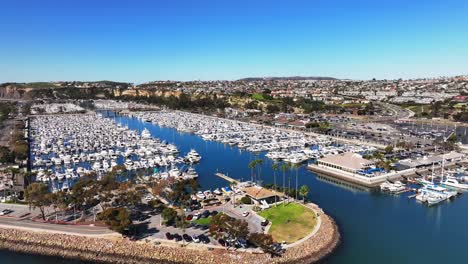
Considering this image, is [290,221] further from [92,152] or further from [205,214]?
[92,152]

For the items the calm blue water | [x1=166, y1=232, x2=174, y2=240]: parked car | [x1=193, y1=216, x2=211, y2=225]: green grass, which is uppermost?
[x1=166, y1=232, x2=174, y2=240]: parked car

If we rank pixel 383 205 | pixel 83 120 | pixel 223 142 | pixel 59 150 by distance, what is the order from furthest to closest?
pixel 83 120
pixel 223 142
pixel 59 150
pixel 383 205

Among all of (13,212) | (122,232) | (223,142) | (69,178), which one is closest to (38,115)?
(223,142)

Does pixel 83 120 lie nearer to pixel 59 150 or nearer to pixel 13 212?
pixel 59 150

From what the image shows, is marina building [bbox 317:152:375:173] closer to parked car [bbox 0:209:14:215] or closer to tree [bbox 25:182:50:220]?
tree [bbox 25:182:50:220]

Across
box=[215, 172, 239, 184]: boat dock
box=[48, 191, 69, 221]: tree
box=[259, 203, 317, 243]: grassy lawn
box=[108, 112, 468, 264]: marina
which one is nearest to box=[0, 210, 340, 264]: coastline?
box=[259, 203, 317, 243]: grassy lawn

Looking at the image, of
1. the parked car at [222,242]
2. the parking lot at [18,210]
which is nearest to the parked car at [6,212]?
the parking lot at [18,210]

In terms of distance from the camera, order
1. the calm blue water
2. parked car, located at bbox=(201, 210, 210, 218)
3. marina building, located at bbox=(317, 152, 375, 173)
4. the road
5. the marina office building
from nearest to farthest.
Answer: the calm blue water < the road < parked car, located at bbox=(201, 210, 210, 218) < the marina office building < marina building, located at bbox=(317, 152, 375, 173)

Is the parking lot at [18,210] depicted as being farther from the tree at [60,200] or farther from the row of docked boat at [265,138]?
the row of docked boat at [265,138]
